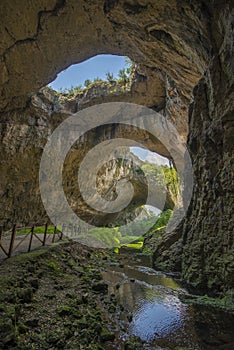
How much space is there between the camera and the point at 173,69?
847 cm

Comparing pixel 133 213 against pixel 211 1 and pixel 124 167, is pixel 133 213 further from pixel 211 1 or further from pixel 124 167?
pixel 211 1

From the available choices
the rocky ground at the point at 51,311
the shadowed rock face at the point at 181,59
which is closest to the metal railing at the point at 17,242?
the rocky ground at the point at 51,311

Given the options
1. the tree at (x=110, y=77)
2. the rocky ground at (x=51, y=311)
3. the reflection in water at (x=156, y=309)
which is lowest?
the reflection in water at (x=156, y=309)

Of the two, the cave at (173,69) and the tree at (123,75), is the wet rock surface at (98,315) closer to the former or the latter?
the cave at (173,69)

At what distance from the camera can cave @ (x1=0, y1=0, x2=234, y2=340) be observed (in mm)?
4879

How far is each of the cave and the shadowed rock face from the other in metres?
0.03

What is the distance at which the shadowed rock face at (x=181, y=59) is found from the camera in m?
4.85

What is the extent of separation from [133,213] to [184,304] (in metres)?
30.0

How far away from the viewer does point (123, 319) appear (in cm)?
367

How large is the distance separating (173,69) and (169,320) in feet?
26.6

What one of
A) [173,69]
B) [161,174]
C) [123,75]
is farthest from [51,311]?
[161,174]

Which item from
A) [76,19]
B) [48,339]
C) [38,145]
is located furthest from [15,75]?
[48,339]

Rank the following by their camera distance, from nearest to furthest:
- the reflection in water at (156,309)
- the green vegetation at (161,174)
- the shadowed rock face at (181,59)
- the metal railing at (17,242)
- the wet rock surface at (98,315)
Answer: the wet rock surface at (98,315) < the reflection in water at (156,309) < the shadowed rock face at (181,59) < the metal railing at (17,242) < the green vegetation at (161,174)

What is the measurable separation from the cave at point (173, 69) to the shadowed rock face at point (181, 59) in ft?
0.09
